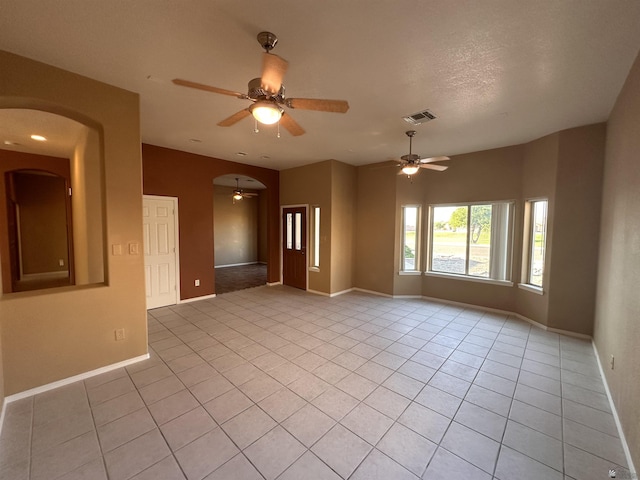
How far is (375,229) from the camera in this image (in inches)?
233

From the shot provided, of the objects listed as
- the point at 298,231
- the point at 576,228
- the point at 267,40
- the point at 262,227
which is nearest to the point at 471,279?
the point at 576,228

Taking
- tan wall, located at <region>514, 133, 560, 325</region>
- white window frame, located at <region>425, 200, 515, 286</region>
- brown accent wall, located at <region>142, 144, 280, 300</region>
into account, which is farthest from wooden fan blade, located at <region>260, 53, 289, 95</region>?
white window frame, located at <region>425, 200, 515, 286</region>

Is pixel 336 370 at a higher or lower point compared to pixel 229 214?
lower

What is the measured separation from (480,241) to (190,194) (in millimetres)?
5918

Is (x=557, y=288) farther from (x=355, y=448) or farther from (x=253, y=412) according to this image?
(x=253, y=412)

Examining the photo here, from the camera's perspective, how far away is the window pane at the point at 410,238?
5660mm

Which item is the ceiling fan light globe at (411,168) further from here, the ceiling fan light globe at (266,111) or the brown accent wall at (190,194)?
the brown accent wall at (190,194)

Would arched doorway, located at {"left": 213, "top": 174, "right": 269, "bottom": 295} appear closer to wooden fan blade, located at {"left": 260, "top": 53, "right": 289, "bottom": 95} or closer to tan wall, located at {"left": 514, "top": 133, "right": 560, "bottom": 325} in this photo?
tan wall, located at {"left": 514, "top": 133, "right": 560, "bottom": 325}

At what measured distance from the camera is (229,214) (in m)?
9.73

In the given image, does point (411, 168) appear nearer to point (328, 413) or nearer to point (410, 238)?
point (410, 238)

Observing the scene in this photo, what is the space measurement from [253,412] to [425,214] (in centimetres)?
488

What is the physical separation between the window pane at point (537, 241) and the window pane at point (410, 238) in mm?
1992

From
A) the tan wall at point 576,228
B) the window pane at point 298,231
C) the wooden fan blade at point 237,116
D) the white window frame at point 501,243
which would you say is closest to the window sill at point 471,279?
the white window frame at point 501,243

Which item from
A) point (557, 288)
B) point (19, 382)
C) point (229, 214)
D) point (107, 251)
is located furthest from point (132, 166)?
point (229, 214)
